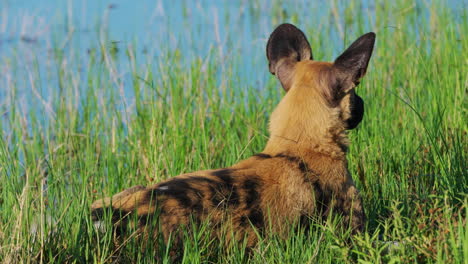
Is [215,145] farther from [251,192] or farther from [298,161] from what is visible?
[251,192]

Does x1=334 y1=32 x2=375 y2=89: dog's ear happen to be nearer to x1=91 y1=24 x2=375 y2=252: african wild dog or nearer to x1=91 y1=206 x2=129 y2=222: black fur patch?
x1=91 y1=24 x2=375 y2=252: african wild dog

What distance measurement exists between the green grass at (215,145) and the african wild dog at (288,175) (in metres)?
0.15

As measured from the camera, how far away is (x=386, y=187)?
208 inches

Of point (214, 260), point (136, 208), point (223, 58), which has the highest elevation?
point (223, 58)

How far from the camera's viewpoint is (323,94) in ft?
15.5

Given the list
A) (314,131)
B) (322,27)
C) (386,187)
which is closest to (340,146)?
(314,131)

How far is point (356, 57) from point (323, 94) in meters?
0.30

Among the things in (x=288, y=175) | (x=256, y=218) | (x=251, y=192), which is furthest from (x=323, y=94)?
(x=256, y=218)

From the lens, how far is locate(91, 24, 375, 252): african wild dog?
4.17 meters

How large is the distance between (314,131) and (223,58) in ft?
9.57

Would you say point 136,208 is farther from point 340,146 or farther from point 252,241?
point 340,146

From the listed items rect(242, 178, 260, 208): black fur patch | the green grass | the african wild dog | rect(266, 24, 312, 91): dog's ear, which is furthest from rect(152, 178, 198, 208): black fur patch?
rect(266, 24, 312, 91): dog's ear

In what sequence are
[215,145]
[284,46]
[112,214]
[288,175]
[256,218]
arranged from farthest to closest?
[215,145] < [284,46] < [288,175] < [256,218] < [112,214]

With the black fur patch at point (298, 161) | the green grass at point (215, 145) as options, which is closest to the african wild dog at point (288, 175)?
the black fur patch at point (298, 161)
